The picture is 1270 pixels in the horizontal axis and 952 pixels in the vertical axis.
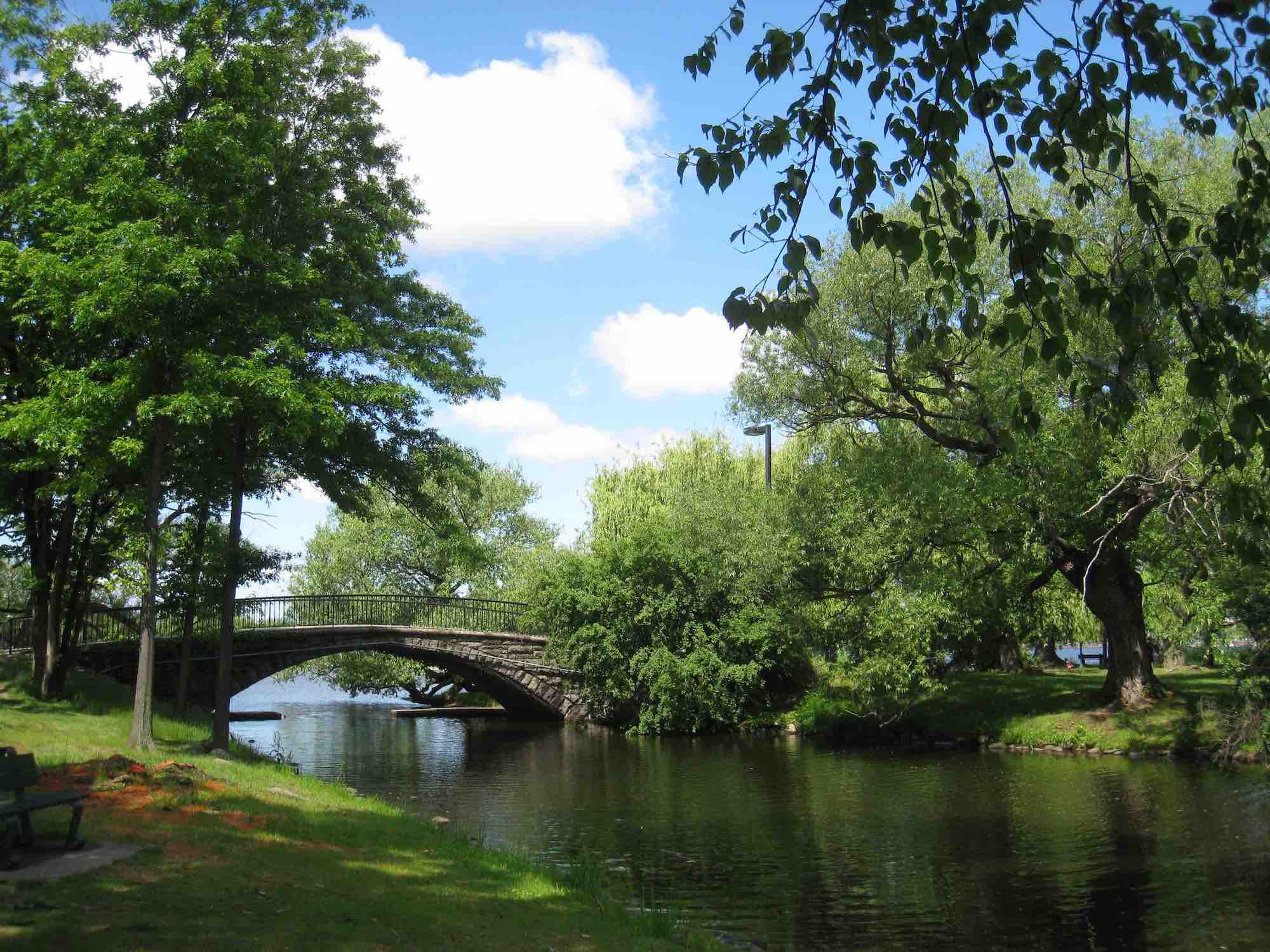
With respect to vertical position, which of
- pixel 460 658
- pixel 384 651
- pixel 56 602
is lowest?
pixel 460 658

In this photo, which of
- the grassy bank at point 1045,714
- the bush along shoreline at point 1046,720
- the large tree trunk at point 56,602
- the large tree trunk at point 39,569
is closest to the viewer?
the large tree trunk at point 56,602

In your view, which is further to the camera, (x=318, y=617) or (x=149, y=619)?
(x=318, y=617)

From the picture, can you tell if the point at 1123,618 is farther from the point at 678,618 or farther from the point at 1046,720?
the point at 678,618

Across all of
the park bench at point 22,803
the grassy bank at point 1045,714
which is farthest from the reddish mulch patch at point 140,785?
the grassy bank at point 1045,714

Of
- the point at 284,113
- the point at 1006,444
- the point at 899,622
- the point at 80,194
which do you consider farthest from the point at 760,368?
the point at 1006,444

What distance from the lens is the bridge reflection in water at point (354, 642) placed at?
25.9 meters

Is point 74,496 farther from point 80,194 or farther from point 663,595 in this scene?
point 663,595

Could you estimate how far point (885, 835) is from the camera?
15.4 metres

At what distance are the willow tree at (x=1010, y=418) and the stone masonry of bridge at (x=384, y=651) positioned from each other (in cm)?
1334

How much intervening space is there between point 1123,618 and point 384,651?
68.8 ft

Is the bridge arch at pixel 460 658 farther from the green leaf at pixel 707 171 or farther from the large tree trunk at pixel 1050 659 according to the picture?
the green leaf at pixel 707 171

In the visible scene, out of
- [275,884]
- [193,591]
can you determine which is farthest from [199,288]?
[275,884]

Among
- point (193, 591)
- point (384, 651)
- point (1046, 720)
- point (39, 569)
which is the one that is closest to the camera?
point (193, 591)

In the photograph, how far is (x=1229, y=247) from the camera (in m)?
4.53
